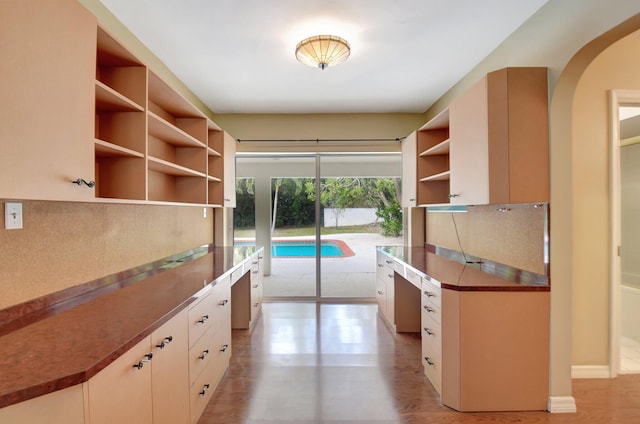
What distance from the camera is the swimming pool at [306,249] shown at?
4.59 m

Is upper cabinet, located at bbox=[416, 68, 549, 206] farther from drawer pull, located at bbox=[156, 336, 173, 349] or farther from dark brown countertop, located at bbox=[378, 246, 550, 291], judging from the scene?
drawer pull, located at bbox=[156, 336, 173, 349]

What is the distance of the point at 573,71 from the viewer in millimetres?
1850

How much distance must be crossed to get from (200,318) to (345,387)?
1201 millimetres

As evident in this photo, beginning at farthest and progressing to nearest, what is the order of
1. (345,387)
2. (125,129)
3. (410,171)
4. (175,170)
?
1. (410,171)
2. (175,170)
3. (345,387)
4. (125,129)

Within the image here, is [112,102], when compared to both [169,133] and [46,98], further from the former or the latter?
[169,133]

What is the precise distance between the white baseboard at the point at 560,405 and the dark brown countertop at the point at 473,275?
71 cm

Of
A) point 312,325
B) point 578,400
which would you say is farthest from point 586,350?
point 312,325

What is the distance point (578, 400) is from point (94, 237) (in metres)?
3.35

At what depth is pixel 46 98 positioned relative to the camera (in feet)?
3.70

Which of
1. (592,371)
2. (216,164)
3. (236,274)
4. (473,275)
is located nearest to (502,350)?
(473,275)

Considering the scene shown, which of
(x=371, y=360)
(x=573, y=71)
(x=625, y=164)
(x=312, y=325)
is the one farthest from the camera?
(x=312, y=325)

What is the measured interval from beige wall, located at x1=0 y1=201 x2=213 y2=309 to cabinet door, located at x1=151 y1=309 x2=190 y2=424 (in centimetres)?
63

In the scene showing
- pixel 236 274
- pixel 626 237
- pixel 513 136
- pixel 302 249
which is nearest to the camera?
pixel 513 136

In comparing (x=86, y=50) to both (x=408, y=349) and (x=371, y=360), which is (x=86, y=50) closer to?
(x=371, y=360)
